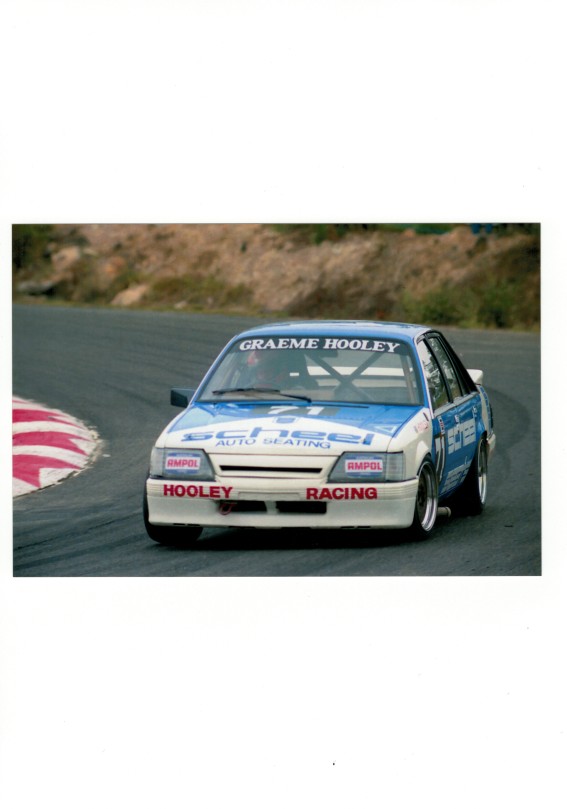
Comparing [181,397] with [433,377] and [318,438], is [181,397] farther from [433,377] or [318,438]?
[433,377]

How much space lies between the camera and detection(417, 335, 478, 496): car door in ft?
26.9

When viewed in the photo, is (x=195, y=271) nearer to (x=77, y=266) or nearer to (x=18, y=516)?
(x=77, y=266)

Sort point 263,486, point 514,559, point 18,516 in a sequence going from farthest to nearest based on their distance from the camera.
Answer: point 18,516 < point 514,559 < point 263,486

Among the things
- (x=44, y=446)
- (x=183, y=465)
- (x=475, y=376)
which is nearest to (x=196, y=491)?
(x=183, y=465)

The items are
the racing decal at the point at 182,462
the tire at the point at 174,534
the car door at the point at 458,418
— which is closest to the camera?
the racing decal at the point at 182,462

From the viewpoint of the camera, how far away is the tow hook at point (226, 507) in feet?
24.5

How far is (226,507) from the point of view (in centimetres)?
747

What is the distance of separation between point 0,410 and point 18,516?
3.02 ft

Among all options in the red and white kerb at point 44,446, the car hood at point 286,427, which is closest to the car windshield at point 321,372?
the car hood at point 286,427

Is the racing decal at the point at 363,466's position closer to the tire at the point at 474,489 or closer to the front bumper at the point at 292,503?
Answer: the front bumper at the point at 292,503

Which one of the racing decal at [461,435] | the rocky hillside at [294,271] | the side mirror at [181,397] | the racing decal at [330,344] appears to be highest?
the rocky hillside at [294,271]

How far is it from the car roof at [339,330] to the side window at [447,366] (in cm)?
20

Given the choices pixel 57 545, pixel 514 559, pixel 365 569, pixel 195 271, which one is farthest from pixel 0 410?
pixel 195 271

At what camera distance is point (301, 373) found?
8.16 meters
